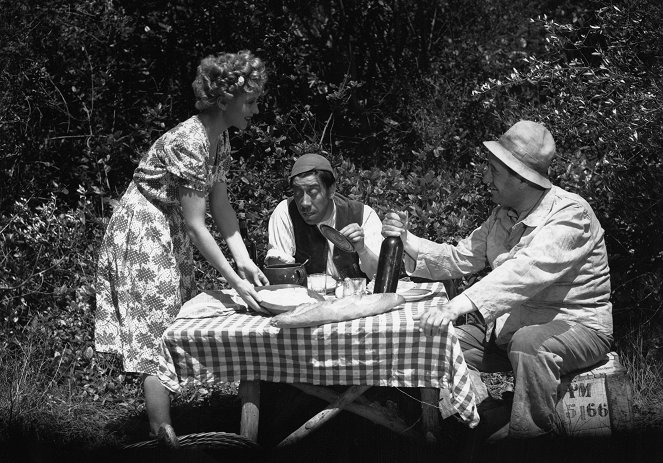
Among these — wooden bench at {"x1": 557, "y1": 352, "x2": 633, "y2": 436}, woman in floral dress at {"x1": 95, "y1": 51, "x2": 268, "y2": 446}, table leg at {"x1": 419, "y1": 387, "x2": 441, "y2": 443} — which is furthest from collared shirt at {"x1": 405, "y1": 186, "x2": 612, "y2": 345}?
woman in floral dress at {"x1": 95, "y1": 51, "x2": 268, "y2": 446}

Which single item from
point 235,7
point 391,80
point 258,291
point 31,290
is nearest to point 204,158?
point 258,291

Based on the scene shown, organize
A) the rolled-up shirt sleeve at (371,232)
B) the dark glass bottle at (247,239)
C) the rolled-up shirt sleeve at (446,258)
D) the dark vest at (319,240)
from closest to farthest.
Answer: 1. the rolled-up shirt sleeve at (446,258)
2. the rolled-up shirt sleeve at (371,232)
3. the dark vest at (319,240)
4. the dark glass bottle at (247,239)

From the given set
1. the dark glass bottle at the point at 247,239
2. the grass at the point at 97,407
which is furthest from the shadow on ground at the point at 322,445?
the dark glass bottle at the point at 247,239

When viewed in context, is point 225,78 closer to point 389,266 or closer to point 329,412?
point 389,266

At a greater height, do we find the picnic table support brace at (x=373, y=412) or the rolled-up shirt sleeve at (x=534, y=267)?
the rolled-up shirt sleeve at (x=534, y=267)

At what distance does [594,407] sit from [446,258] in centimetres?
100

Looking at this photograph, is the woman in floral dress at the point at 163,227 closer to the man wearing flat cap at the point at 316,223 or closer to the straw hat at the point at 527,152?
the man wearing flat cap at the point at 316,223

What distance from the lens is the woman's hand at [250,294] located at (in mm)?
3609

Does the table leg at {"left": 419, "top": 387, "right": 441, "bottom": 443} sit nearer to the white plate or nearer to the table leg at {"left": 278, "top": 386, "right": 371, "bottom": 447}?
the table leg at {"left": 278, "top": 386, "right": 371, "bottom": 447}

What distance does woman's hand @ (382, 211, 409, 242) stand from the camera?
13.2 ft

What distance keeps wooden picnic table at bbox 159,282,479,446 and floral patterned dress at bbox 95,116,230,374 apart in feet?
0.79

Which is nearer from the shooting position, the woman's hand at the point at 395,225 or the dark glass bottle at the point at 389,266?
the dark glass bottle at the point at 389,266

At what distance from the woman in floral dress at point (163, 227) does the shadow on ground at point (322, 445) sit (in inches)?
20.4

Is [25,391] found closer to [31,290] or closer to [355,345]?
[31,290]
